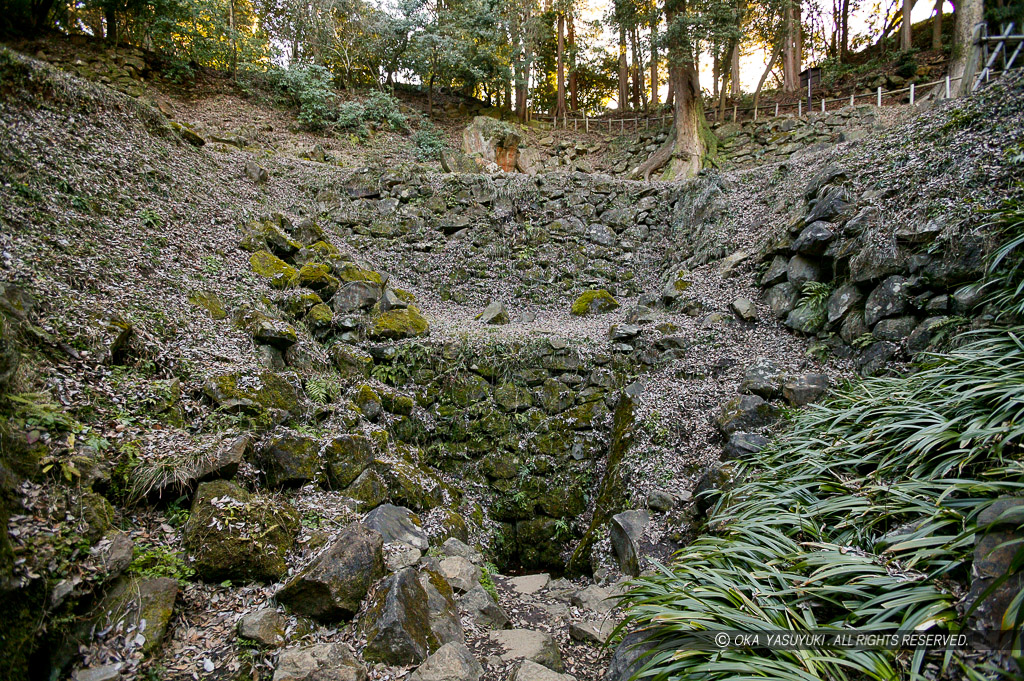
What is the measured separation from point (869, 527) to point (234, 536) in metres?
4.40

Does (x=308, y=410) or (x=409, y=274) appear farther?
(x=409, y=274)

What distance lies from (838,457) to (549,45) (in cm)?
2318

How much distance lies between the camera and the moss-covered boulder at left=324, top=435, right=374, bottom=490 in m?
4.61

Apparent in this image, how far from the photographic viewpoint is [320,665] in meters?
2.81

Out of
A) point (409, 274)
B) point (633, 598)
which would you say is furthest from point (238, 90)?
point (633, 598)

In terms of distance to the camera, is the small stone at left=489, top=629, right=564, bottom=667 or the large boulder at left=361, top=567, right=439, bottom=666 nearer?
the large boulder at left=361, top=567, right=439, bottom=666

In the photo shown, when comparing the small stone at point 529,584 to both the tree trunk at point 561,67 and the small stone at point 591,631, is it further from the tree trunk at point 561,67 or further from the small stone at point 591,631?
the tree trunk at point 561,67

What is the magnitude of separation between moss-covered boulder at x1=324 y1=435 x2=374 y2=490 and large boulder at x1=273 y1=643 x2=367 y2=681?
180 centimetres

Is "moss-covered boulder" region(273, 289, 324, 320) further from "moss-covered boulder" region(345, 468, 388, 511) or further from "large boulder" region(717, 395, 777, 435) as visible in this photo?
"large boulder" region(717, 395, 777, 435)

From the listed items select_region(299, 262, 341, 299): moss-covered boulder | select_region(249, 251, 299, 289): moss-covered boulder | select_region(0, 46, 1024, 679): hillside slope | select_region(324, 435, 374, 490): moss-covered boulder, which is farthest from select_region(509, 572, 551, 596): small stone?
select_region(249, 251, 299, 289): moss-covered boulder

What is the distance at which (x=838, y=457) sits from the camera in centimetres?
356

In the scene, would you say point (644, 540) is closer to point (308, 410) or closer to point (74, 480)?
point (308, 410)

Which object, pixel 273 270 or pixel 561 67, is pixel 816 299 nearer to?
pixel 273 270

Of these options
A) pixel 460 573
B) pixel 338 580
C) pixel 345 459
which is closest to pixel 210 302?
pixel 345 459
